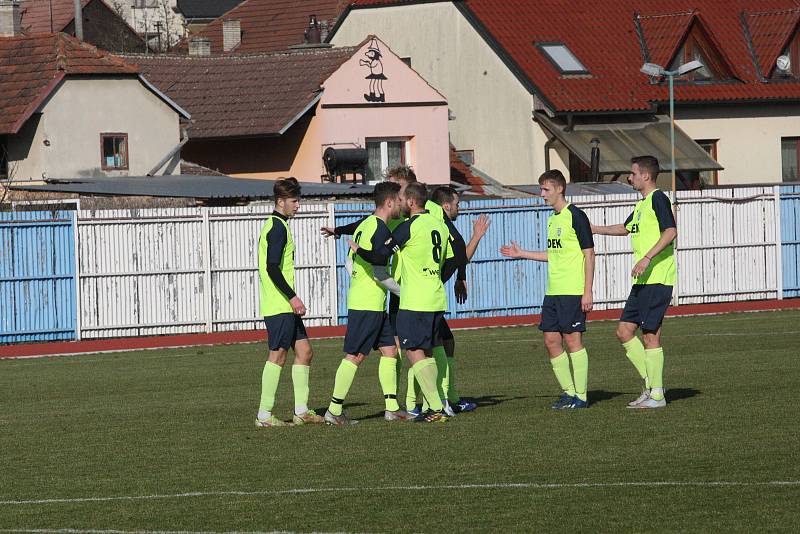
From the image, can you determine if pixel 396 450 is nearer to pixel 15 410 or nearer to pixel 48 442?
pixel 48 442

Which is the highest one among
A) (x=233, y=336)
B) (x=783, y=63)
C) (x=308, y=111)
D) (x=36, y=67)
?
(x=783, y=63)

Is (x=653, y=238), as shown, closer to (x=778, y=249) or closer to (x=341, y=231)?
(x=341, y=231)

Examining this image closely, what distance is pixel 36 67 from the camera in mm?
38312

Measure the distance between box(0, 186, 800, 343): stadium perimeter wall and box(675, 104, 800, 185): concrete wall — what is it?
1680cm

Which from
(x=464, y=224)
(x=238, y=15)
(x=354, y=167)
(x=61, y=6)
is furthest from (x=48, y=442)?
(x=61, y=6)

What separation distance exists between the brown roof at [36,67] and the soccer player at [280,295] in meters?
24.9

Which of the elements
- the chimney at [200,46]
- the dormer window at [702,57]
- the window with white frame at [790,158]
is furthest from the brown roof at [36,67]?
the window with white frame at [790,158]

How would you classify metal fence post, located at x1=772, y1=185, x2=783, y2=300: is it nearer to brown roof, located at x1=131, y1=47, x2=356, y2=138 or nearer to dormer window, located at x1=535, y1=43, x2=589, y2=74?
brown roof, located at x1=131, y1=47, x2=356, y2=138

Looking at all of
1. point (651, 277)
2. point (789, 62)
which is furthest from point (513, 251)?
point (789, 62)

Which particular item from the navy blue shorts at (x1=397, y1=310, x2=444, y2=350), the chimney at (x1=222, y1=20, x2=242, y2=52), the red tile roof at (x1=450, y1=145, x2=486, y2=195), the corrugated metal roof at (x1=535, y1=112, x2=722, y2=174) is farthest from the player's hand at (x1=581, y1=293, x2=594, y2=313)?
the chimney at (x1=222, y1=20, x2=242, y2=52)

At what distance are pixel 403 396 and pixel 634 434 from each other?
3940 millimetres

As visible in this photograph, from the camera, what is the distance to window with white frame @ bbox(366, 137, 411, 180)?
Answer: 44.3 meters

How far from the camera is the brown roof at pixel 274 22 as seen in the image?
190 ft

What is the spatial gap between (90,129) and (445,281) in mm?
26503
